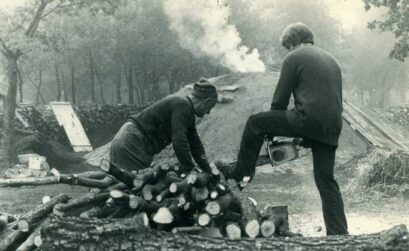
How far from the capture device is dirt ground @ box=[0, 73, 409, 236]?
8156 mm

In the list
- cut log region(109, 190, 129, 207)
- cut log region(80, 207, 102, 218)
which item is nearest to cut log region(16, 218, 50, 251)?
cut log region(80, 207, 102, 218)

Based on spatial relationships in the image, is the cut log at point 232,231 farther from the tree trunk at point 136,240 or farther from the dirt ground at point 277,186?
the dirt ground at point 277,186

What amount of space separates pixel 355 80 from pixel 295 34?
49.3 m

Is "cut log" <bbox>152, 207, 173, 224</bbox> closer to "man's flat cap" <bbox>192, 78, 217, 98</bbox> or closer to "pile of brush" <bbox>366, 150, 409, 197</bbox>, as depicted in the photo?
"man's flat cap" <bbox>192, 78, 217, 98</bbox>

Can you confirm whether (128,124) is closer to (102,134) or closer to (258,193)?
(258,193)

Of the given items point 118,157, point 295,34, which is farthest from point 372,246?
point 118,157

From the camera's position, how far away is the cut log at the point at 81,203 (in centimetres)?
484

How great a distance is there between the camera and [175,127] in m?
5.34

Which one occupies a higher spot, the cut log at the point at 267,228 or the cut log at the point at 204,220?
the cut log at the point at 204,220

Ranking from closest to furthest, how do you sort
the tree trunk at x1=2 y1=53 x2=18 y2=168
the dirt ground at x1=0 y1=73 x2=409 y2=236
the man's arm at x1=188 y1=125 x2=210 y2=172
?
the man's arm at x1=188 y1=125 x2=210 y2=172 → the dirt ground at x1=0 y1=73 x2=409 y2=236 → the tree trunk at x1=2 y1=53 x2=18 y2=168

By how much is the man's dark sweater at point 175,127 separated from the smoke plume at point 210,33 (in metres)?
21.3

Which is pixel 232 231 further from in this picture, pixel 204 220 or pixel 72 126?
pixel 72 126

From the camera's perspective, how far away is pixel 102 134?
1035 inches

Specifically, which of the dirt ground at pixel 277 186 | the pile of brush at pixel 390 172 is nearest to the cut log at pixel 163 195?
the dirt ground at pixel 277 186
